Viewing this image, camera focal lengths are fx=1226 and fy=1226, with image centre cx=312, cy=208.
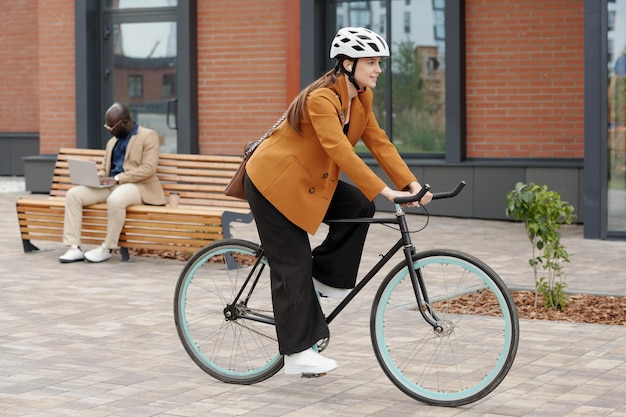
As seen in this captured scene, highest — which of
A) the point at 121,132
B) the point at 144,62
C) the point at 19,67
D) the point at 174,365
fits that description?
the point at 19,67

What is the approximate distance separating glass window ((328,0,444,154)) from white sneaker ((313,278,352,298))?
9038 millimetres

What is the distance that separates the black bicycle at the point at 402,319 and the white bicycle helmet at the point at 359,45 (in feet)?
2.20

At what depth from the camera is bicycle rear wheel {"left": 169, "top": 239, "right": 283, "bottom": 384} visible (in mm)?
5910

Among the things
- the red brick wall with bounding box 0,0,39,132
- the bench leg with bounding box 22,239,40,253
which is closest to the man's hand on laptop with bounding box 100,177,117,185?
the bench leg with bounding box 22,239,40,253

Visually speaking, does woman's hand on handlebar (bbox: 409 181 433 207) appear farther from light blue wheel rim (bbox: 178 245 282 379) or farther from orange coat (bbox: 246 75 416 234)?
light blue wheel rim (bbox: 178 245 282 379)

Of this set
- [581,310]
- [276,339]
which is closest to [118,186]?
[581,310]

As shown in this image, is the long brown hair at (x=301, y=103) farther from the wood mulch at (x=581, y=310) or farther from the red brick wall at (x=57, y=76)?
the red brick wall at (x=57, y=76)

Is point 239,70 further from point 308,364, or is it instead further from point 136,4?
point 308,364

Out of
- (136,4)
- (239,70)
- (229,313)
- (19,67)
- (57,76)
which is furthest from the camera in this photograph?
(19,67)

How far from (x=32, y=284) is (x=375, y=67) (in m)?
4.75

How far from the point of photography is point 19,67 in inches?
820

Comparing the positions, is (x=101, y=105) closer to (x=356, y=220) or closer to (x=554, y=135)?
(x=554, y=135)

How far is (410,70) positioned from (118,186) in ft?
17.1

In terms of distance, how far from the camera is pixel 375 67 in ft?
18.0
